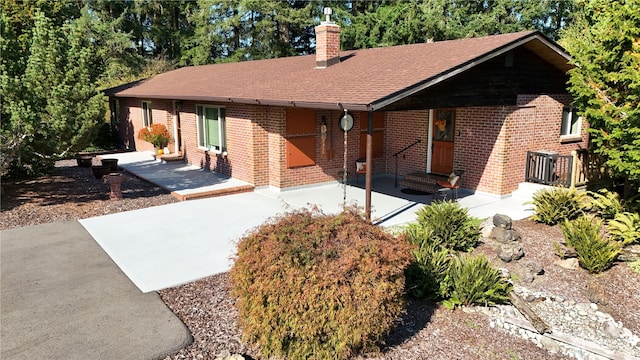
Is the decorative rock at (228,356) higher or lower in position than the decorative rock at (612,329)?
higher

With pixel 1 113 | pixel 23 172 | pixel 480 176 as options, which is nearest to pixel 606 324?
pixel 480 176

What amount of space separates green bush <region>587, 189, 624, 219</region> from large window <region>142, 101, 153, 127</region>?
15.9m

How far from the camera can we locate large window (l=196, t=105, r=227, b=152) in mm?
13547

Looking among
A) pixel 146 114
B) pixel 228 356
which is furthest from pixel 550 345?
pixel 146 114

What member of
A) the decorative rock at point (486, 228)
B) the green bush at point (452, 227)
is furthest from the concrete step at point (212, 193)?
the decorative rock at point (486, 228)

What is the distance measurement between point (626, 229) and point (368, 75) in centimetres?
574

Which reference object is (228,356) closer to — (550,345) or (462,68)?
(550,345)

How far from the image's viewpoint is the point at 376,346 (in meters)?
4.74

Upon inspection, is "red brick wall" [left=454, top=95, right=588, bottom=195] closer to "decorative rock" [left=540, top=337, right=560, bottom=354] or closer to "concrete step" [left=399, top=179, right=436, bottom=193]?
"concrete step" [left=399, top=179, right=436, bottom=193]

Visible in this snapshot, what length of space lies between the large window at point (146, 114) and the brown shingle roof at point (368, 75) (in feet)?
14.0

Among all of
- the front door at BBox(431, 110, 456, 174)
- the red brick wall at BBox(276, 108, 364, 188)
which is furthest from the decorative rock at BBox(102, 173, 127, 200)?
the front door at BBox(431, 110, 456, 174)

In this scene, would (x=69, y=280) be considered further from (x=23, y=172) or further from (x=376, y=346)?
(x=23, y=172)

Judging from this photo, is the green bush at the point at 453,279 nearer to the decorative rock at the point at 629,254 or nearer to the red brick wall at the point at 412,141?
the decorative rock at the point at 629,254

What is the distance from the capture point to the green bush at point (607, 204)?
9.16m
